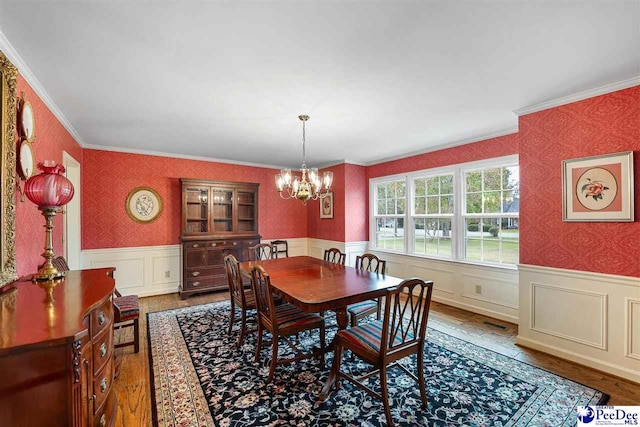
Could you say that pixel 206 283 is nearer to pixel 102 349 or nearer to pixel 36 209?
pixel 36 209

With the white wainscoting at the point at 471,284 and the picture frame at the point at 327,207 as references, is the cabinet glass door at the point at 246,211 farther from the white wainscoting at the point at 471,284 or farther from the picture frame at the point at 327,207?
the white wainscoting at the point at 471,284

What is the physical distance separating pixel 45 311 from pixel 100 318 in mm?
253

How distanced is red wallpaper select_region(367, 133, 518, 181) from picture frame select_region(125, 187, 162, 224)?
157 inches

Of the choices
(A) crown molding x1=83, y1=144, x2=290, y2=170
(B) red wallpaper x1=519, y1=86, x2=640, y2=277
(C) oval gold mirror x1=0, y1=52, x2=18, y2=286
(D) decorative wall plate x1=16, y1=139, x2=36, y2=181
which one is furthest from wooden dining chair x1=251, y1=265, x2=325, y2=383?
(A) crown molding x1=83, y1=144, x2=290, y2=170

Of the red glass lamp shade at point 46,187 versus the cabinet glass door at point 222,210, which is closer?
the red glass lamp shade at point 46,187

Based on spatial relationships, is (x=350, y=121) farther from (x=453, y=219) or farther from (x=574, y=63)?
(x=453, y=219)

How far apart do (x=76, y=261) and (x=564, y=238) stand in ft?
19.5

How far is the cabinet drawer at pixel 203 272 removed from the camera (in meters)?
4.61

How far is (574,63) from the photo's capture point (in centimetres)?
203

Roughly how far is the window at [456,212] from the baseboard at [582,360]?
1073mm

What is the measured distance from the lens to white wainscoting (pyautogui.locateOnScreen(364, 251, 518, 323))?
3560mm

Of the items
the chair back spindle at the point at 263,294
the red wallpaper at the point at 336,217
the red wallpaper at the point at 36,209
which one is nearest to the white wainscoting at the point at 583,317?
the chair back spindle at the point at 263,294

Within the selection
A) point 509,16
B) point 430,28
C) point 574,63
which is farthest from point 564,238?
point 430,28

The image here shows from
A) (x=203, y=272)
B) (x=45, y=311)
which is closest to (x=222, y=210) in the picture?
(x=203, y=272)
